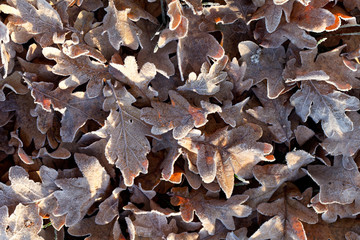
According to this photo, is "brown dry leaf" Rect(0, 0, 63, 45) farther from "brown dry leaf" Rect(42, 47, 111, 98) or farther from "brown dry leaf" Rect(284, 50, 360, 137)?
"brown dry leaf" Rect(284, 50, 360, 137)

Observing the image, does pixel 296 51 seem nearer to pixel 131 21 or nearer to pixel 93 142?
pixel 131 21

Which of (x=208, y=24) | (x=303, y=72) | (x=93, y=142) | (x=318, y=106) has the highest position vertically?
(x=208, y=24)

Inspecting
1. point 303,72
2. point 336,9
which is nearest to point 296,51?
point 303,72

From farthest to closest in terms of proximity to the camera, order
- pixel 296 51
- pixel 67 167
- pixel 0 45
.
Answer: pixel 67 167 < pixel 296 51 < pixel 0 45

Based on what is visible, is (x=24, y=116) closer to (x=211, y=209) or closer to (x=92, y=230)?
(x=92, y=230)

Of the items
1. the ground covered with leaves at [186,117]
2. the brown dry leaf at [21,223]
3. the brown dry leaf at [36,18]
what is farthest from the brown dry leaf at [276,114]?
the brown dry leaf at [21,223]

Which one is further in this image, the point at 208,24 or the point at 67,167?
the point at 67,167

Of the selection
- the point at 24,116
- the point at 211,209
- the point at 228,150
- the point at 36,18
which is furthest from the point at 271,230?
the point at 36,18
